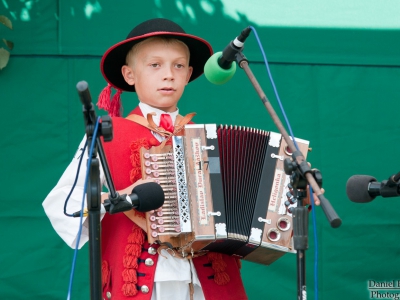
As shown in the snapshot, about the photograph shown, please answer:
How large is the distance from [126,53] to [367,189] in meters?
1.28

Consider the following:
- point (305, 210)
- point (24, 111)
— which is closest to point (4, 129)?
point (24, 111)

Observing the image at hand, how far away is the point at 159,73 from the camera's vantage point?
364cm

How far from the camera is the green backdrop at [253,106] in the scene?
4898 mm

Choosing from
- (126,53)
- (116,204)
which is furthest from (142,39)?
(116,204)

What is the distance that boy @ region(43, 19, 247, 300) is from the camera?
3.38 m

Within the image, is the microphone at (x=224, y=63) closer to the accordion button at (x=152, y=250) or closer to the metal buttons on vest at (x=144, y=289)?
the accordion button at (x=152, y=250)

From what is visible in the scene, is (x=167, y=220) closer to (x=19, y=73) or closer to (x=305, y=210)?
(x=305, y=210)

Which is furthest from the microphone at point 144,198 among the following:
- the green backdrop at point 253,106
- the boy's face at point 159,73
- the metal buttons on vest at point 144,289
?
the green backdrop at point 253,106

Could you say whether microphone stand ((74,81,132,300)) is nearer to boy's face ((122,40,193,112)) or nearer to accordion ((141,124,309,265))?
accordion ((141,124,309,265))

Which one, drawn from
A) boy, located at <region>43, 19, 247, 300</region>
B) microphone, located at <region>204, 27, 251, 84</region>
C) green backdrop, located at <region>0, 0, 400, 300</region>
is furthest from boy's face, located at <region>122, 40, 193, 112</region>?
green backdrop, located at <region>0, 0, 400, 300</region>

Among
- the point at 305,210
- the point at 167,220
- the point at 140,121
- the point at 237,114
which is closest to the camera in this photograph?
the point at 305,210

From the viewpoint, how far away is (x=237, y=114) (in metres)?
5.16

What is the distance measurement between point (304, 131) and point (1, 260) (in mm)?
2016

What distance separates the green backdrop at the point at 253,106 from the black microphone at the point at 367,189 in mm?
1801
